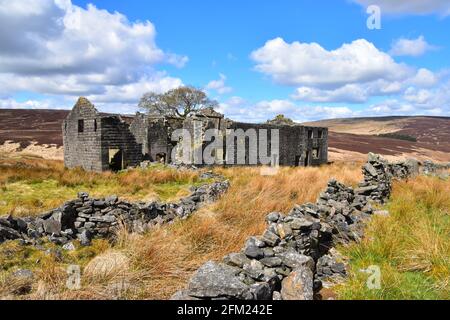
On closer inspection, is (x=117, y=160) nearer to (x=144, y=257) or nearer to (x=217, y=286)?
(x=144, y=257)

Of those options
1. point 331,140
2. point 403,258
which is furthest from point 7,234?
point 331,140

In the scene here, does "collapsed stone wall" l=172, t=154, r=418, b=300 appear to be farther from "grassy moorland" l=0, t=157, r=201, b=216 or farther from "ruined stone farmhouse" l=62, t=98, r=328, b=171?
"ruined stone farmhouse" l=62, t=98, r=328, b=171

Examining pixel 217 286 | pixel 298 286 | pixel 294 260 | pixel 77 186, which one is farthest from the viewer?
pixel 77 186

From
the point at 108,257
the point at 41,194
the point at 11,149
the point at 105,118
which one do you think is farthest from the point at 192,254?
the point at 11,149

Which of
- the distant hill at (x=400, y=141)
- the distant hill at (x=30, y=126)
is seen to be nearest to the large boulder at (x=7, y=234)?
the distant hill at (x=30, y=126)

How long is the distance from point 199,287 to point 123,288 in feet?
4.02

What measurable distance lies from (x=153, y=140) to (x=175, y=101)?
2783cm

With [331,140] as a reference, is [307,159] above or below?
below

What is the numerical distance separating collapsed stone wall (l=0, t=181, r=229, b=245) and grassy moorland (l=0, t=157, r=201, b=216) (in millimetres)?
→ 3154

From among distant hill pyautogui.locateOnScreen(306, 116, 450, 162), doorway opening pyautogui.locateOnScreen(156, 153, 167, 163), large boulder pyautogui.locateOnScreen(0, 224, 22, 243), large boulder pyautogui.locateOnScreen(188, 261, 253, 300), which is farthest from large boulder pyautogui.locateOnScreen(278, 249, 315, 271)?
distant hill pyautogui.locateOnScreen(306, 116, 450, 162)

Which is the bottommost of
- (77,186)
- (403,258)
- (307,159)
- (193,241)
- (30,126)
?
(307,159)

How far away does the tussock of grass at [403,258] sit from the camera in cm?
482

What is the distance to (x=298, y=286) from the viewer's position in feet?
14.6
